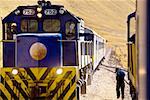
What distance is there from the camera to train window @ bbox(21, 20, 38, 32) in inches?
435

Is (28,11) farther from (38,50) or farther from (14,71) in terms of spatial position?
(14,71)

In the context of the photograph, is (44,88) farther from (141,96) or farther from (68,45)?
(141,96)

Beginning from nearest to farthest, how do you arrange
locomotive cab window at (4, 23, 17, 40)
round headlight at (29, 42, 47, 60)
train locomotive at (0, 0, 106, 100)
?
1. train locomotive at (0, 0, 106, 100)
2. round headlight at (29, 42, 47, 60)
3. locomotive cab window at (4, 23, 17, 40)

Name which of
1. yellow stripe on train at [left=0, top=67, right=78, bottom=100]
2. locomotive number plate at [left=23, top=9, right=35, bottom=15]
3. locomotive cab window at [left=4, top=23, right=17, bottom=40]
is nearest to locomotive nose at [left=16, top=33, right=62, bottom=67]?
yellow stripe on train at [left=0, top=67, right=78, bottom=100]

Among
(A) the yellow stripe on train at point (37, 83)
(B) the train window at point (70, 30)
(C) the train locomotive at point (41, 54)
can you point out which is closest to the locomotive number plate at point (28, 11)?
(C) the train locomotive at point (41, 54)

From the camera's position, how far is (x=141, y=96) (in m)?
2.20

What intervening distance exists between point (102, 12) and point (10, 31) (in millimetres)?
83597

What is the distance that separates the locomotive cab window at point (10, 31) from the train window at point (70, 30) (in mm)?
1447

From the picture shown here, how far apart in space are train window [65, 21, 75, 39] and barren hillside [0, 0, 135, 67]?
201 ft

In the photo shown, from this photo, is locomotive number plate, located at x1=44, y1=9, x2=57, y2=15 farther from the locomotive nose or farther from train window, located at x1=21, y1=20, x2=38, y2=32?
the locomotive nose

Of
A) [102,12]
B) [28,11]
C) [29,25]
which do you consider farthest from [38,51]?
[102,12]

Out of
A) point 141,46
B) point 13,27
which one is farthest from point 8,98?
point 141,46

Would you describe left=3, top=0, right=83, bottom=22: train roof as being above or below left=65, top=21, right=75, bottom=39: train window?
above

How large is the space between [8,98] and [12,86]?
1.14ft
